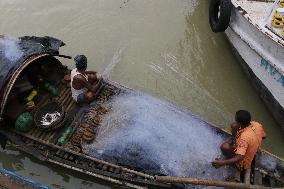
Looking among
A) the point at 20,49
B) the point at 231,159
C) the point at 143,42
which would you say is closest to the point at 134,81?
the point at 143,42

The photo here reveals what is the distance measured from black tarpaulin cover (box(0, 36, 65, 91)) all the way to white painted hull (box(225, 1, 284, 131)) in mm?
3944

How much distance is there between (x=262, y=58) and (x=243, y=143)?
2.65 meters

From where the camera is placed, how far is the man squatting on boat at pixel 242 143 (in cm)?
578

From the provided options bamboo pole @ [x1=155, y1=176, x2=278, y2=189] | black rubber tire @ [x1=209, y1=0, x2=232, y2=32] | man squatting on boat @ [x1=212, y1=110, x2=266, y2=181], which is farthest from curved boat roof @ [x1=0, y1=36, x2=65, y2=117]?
man squatting on boat @ [x1=212, y1=110, x2=266, y2=181]

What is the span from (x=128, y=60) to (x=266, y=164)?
4646 millimetres

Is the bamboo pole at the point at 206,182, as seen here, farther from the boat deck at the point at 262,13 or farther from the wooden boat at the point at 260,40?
the boat deck at the point at 262,13

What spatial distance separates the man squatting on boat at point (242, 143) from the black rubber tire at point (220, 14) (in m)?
3.25

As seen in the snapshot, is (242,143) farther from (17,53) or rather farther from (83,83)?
(17,53)

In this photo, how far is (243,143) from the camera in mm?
5773

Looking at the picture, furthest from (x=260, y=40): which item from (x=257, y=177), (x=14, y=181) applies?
(x=14, y=181)

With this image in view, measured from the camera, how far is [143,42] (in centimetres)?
1010

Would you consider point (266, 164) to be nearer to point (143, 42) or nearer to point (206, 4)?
point (143, 42)

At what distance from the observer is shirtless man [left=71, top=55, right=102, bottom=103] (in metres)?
7.13

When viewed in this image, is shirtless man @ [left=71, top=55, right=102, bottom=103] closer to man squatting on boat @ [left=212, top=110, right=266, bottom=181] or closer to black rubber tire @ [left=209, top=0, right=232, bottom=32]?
man squatting on boat @ [left=212, top=110, right=266, bottom=181]
